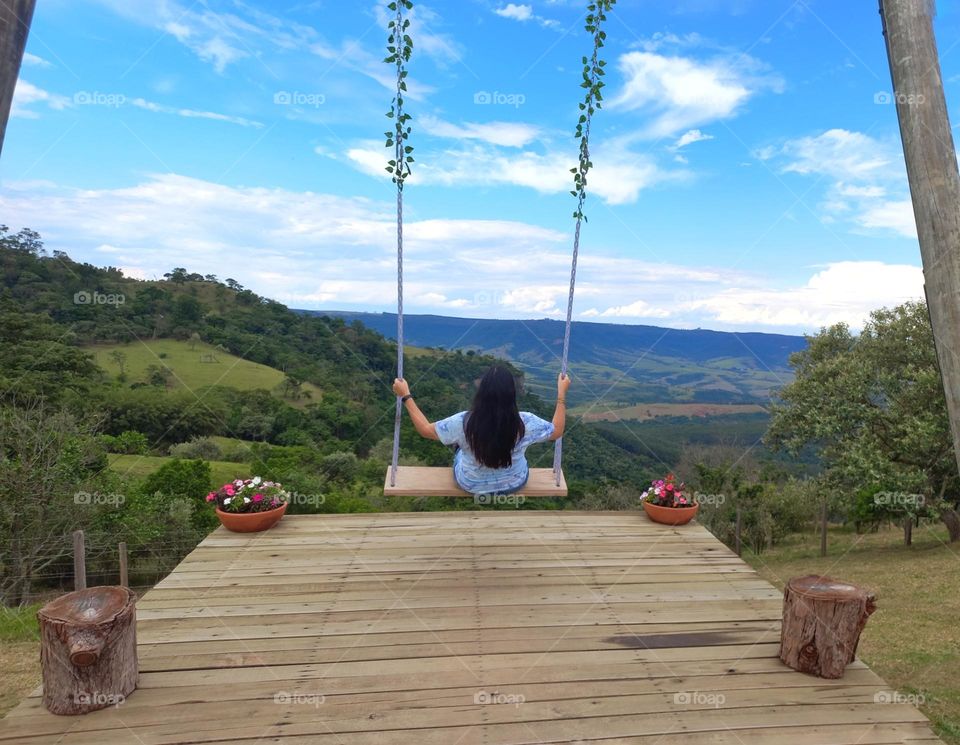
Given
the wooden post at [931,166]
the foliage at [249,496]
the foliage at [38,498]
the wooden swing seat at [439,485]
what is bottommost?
the foliage at [38,498]

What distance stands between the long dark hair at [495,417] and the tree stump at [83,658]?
84.1 inches

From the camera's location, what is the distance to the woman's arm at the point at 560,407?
3.93m

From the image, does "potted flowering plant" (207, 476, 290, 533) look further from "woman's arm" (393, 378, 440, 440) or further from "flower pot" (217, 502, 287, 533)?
"woman's arm" (393, 378, 440, 440)

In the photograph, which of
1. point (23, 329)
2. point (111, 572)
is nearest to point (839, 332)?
point (111, 572)

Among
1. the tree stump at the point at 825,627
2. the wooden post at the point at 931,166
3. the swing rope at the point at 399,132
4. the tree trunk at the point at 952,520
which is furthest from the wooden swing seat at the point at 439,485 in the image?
the tree trunk at the point at 952,520

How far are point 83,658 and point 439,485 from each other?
7.18 ft

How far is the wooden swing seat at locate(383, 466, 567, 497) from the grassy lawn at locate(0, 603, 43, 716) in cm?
274

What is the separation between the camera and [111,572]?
1609 centimetres

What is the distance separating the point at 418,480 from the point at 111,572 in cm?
1630

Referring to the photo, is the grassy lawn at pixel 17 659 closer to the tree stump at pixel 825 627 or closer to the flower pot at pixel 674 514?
the tree stump at pixel 825 627

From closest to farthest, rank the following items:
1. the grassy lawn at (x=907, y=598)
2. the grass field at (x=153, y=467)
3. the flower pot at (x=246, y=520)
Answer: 1. the flower pot at (x=246, y=520)
2. the grassy lawn at (x=907, y=598)
3. the grass field at (x=153, y=467)

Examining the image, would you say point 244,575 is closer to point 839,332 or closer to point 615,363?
point 839,332

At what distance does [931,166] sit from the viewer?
2.27 meters

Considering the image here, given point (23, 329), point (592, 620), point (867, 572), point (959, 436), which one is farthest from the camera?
point (23, 329)
